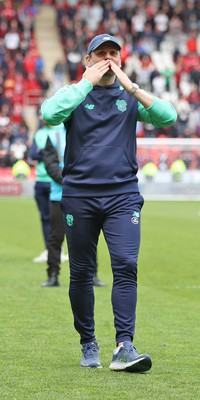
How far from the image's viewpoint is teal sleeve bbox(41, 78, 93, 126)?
6.96m

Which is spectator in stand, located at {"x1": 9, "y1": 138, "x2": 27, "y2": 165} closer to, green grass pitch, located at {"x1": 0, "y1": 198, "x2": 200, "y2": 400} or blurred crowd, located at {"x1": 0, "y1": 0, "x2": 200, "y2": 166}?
blurred crowd, located at {"x1": 0, "y1": 0, "x2": 200, "y2": 166}

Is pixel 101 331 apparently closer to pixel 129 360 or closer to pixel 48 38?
pixel 129 360

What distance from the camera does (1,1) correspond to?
1768 inches

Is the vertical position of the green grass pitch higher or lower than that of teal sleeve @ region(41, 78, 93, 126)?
lower

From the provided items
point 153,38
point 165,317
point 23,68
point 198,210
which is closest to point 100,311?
point 165,317

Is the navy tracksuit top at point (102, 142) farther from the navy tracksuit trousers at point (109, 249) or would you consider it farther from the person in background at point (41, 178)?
the person in background at point (41, 178)

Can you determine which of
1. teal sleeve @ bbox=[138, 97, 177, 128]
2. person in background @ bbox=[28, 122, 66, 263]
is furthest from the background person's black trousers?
teal sleeve @ bbox=[138, 97, 177, 128]

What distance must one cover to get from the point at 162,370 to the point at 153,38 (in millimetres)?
38250

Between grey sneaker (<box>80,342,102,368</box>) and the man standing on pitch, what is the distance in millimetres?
251

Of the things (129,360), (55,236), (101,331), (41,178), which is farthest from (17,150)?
(129,360)

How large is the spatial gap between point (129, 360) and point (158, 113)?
1.58 meters

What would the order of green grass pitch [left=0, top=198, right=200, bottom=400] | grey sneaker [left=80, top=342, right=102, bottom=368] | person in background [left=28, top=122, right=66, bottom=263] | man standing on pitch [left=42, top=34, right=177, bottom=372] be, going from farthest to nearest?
person in background [left=28, top=122, right=66, bottom=263], grey sneaker [left=80, top=342, right=102, bottom=368], man standing on pitch [left=42, top=34, right=177, bottom=372], green grass pitch [left=0, top=198, right=200, bottom=400]

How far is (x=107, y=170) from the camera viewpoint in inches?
280

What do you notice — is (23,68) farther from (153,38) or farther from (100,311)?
(100,311)
